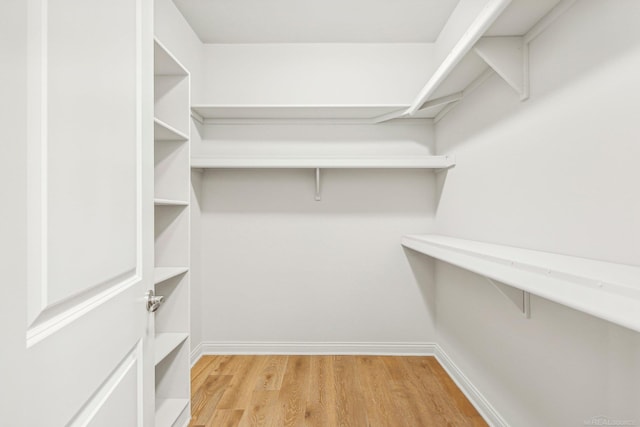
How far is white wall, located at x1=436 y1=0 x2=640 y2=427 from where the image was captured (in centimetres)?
94

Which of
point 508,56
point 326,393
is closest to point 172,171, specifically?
point 326,393

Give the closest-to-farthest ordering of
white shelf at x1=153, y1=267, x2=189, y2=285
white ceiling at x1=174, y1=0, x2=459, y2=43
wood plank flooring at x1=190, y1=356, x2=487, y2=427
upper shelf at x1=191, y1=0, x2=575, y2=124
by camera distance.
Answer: upper shelf at x1=191, y1=0, x2=575, y2=124 → white shelf at x1=153, y1=267, x2=189, y2=285 → wood plank flooring at x1=190, y1=356, x2=487, y2=427 → white ceiling at x1=174, y1=0, x2=459, y2=43

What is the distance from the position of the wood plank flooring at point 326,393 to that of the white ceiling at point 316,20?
7.80 feet

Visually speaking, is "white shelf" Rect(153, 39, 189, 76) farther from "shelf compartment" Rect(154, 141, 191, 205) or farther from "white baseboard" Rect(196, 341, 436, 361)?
"white baseboard" Rect(196, 341, 436, 361)

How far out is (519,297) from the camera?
142 centimetres

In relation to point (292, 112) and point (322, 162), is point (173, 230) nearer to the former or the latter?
point (322, 162)

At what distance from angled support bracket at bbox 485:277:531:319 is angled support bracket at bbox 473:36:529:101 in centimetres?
82

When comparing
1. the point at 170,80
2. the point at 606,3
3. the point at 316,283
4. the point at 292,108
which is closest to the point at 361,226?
the point at 316,283

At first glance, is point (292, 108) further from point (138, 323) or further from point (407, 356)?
point (407, 356)

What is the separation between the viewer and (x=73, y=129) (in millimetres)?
572

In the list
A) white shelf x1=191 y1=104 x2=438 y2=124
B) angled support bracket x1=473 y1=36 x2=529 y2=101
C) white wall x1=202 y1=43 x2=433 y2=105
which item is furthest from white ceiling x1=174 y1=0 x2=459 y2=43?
angled support bracket x1=473 y1=36 x2=529 y2=101

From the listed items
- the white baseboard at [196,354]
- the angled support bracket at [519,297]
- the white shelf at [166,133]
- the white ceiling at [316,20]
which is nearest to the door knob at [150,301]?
the white shelf at [166,133]

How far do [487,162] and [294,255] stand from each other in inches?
58.6

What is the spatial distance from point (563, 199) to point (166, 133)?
5.61ft
